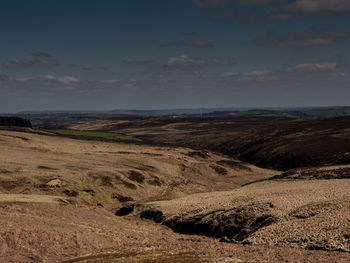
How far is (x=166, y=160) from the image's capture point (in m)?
113

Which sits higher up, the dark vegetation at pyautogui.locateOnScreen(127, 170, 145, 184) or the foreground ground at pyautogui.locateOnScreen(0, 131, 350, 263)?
the foreground ground at pyautogui.locateOnScreen(0, 131, 350, 263)

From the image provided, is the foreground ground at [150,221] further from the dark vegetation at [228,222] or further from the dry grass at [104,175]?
the dry grass at [104,175]

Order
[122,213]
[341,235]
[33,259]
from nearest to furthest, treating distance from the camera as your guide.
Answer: [33,259]
[341,235]
[122,213]

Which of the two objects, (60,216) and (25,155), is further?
(25,155)

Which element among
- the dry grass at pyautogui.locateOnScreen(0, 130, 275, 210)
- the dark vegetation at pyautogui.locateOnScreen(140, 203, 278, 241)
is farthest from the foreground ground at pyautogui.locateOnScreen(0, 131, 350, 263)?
the dry grass at pyautogui.locateOnScreen(0, 130, 275, 210)

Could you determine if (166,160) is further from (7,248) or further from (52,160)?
(7,248)

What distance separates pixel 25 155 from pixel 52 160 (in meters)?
7.84

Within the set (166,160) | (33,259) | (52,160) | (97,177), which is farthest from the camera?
(166,160)

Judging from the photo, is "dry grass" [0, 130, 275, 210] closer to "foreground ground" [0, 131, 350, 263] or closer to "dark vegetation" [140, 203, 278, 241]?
"foreground ground" [0, 131, 350, 263]

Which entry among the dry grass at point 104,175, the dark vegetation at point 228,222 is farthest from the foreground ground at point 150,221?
the dry grass at point 104,175

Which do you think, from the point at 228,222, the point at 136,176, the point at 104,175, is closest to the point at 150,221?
the point at 228,222

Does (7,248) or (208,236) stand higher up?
(7,248)

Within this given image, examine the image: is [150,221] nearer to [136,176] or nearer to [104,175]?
[104,175]

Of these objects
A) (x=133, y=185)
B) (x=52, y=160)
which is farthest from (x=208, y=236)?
(x=52, y=160)
